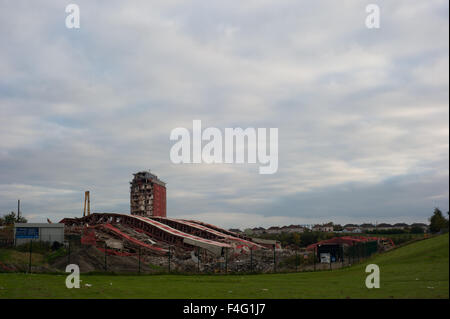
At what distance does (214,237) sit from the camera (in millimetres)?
89812

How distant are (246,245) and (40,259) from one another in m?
40.6

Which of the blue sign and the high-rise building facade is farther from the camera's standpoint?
the high-rise building facade

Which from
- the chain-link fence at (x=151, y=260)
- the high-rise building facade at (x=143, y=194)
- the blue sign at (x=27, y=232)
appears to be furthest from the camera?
the high-rise building facade at (x=143, y=194)

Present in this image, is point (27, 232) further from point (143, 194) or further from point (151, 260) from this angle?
point (143, 194)

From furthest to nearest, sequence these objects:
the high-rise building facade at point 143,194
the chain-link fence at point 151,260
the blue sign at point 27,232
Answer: the high-rise building facade at point 143,194
the blue sign at point 27,232
the chain-link fence at point 151,260

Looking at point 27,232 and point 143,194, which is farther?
point 143,194

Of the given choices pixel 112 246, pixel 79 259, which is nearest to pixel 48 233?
pixel 112 246

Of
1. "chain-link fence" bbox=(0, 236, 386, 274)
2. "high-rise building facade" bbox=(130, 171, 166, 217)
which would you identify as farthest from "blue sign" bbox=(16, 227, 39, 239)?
"high-rise building facade" bbox=(130, 171, 166, 217)

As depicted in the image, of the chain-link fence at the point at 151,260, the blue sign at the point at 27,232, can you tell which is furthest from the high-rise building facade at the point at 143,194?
the blue sign at the point at 27,232

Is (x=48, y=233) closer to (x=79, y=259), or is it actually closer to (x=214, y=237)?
(x=79, y=259)

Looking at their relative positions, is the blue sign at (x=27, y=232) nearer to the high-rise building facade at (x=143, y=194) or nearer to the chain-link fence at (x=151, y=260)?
the chain-link fence at (x=151, y=260)

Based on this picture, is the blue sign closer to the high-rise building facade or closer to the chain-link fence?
the chain-link fence

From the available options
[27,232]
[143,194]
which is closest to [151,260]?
[27,232]
